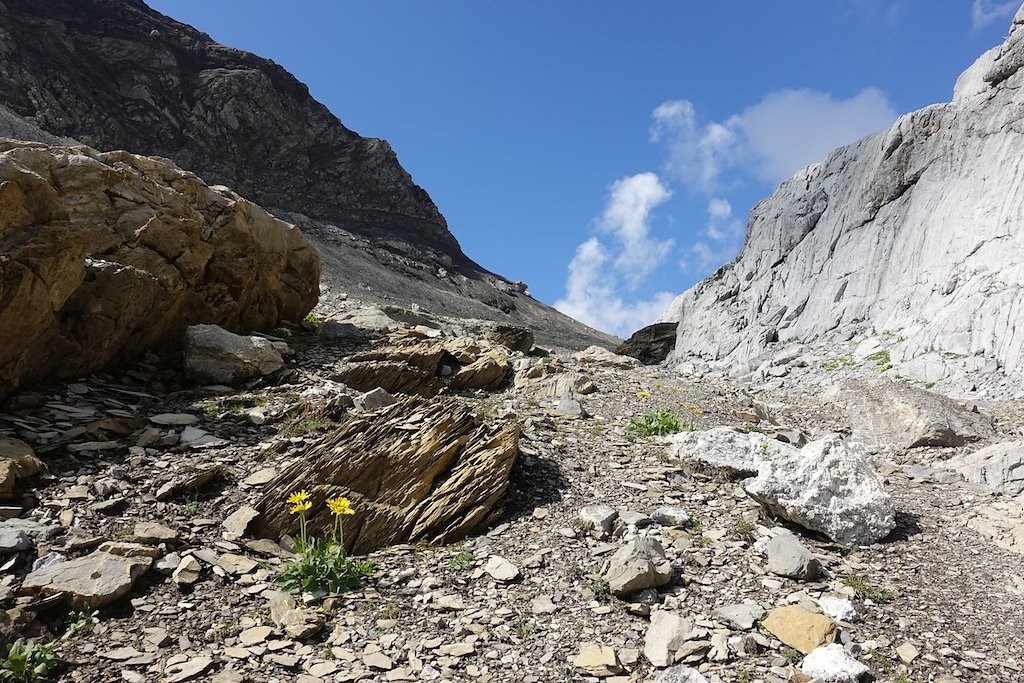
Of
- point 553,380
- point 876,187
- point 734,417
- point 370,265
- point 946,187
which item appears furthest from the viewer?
point 370,265

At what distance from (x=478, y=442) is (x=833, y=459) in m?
3.88

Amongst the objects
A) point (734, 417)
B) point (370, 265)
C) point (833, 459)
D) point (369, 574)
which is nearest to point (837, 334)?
point (734, 417)

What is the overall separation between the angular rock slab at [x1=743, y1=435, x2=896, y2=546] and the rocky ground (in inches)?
7.1

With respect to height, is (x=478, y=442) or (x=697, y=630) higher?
(x=478, y=442)

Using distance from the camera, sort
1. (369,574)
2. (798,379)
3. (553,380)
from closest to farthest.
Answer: (369,574)
(553,380)
(798,379)

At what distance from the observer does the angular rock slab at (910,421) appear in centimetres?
987

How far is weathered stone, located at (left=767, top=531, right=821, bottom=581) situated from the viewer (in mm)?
5086

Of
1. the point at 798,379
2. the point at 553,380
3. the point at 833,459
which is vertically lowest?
the point at 833,459

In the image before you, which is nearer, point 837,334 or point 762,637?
point 762,637

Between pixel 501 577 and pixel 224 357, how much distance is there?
615 centimetres

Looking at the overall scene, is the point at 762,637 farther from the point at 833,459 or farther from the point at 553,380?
the point at 553,380

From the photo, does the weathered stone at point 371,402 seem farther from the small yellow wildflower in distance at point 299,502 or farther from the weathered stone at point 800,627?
the weathered stone at point 800,627

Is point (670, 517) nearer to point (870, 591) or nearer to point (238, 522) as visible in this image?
point (870, 591)

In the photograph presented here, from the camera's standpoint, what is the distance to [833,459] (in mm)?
6324
